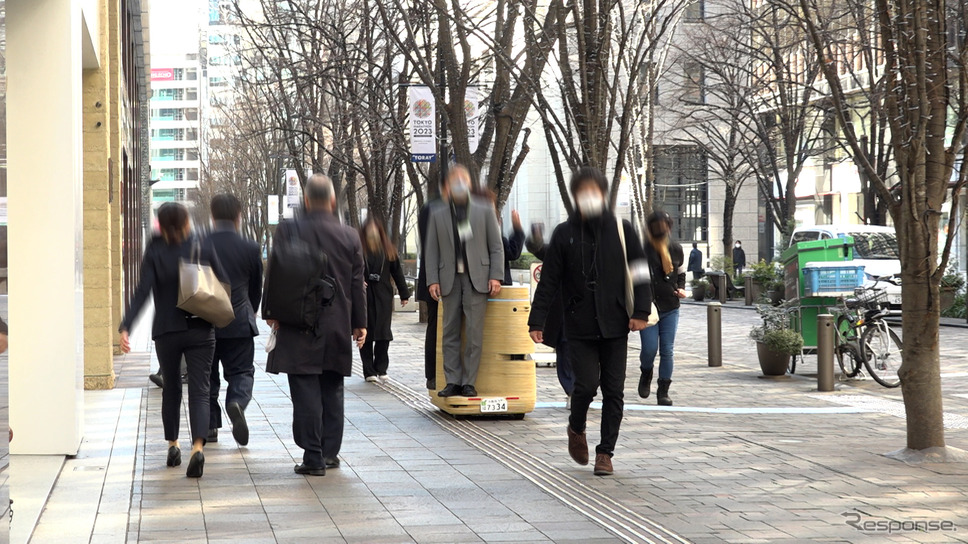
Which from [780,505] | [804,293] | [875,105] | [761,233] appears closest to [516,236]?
[804,293]

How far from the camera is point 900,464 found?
28.6 feet

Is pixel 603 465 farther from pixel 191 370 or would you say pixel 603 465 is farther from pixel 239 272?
pixel 239 272

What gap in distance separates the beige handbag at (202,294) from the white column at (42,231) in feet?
3.64

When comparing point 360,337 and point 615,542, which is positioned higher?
point 360,337

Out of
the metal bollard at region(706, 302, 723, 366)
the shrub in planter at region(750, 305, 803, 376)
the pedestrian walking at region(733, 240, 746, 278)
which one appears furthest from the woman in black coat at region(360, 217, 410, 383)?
the pedestrian walking at region(733, 240, 746, 278)

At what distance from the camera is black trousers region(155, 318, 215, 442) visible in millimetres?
8492

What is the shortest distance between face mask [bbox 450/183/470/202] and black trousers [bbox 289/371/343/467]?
9.40 ft

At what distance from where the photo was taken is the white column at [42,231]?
8.96 m

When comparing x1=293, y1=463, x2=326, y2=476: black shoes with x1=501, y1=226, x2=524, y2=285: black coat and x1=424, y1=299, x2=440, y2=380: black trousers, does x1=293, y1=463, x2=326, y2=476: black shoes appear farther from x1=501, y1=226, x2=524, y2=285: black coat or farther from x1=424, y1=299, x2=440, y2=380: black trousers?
x1=501, y1=226, x2=524, y2=285: black coat

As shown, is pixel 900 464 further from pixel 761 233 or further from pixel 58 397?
pixel 761 233

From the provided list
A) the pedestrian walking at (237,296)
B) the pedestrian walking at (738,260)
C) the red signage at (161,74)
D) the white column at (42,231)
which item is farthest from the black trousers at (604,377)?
the red signage at (161,74)

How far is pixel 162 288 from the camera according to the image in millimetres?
8562

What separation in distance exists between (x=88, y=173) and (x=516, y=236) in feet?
15.8

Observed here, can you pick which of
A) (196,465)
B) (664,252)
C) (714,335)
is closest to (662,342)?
(664,252)
